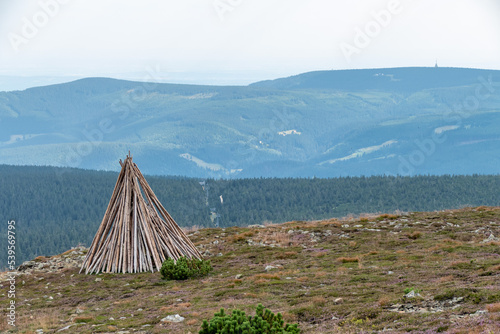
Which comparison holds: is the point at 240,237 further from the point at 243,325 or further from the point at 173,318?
the point at 243,325

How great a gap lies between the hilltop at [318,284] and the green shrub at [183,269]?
40 cm

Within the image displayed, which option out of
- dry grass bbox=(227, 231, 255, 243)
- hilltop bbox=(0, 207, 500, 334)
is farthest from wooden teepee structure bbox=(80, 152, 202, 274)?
dry grass bbox=(227, 231, 255, 243)

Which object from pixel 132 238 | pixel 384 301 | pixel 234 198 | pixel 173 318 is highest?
pixel 132 238

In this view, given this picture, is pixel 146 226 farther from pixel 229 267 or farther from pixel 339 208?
pixel 339 208

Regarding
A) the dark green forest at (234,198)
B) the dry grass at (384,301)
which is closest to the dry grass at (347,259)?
the dry grass at (384,301)

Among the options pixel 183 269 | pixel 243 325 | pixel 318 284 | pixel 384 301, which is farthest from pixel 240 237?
pixel 243 325

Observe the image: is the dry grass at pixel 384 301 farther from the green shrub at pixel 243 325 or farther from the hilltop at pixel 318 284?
the green shrub at pixel 243 325

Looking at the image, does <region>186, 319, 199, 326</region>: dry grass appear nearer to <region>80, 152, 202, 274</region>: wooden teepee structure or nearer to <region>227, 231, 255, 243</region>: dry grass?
<region>80, 152, 202, 274</region>: wooden teepee structure

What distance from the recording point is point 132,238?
21.2m

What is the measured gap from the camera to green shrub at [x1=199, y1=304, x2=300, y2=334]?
9.62 m

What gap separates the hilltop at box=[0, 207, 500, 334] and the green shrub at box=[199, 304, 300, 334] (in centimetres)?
100

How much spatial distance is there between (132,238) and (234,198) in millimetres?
84124

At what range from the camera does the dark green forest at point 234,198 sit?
85938 millimetres

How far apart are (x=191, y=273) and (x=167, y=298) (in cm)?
329
